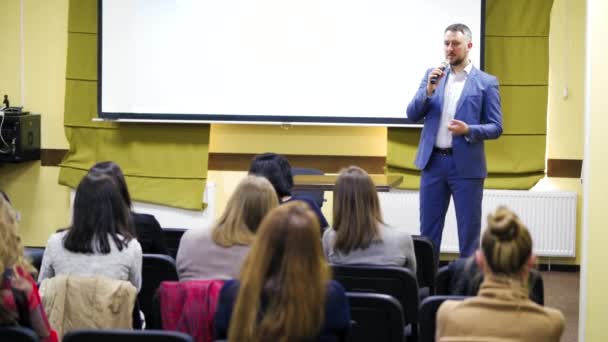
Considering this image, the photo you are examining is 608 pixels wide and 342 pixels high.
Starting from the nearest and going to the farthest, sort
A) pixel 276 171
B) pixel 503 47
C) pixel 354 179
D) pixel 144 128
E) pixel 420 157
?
1. pixel 354 179
2. pixel 276 171
3. pixel 420 157
4. pixel 503 47
5. pixel 144 128

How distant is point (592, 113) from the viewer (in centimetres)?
404

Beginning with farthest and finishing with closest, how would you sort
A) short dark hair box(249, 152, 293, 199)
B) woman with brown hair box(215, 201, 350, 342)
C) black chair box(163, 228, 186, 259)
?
black chair box(163, 228, 186, 259) < short dark hair box(249, 152, 293, 199) < woman with brown hair box(215, 201, 350, 342)

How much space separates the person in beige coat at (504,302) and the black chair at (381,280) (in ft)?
2.97

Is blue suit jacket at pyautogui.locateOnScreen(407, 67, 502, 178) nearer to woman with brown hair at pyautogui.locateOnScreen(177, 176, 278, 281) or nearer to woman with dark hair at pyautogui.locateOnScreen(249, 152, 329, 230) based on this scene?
woman with dark hair at pyautogui.locateOnScreen(249, 152, 329, 230)

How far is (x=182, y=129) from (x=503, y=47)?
8.11 ft

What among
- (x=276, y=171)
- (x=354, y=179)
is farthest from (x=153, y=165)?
(x=354, y=179)

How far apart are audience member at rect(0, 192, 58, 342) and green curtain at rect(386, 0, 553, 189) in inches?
165

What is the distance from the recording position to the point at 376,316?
2.99 m

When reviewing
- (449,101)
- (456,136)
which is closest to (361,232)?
(456,136)

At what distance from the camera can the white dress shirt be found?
198 inches

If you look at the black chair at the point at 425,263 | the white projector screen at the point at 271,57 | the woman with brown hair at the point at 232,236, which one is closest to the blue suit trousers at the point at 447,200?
the black chair at the point at 425,263

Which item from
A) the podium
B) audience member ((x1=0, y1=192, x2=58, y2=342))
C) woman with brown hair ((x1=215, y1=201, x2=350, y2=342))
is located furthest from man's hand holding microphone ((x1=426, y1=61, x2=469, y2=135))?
audience member ((x1=0, y1=192, x2=58, y2=342))

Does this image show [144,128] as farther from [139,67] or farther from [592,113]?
[592,113]

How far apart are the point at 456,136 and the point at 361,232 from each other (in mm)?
1711
